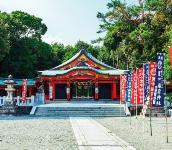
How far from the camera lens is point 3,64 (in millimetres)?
61281

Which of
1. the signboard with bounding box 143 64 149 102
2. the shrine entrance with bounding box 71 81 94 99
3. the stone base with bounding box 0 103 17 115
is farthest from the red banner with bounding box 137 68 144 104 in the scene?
the shrine entrance with bounding box 71 81 94 99

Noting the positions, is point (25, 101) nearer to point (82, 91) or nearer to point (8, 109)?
point (8, 109)

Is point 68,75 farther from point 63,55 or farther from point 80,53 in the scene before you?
point 63,55

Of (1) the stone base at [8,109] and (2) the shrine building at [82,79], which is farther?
(2) the shrine building at [82,79]

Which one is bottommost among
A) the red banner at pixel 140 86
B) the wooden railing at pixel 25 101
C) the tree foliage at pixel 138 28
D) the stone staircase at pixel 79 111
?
the stone staircase at pixel 79 111

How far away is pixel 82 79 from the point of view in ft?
164

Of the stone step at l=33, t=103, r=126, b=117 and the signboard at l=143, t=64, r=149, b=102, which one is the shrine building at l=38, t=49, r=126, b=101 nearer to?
the stone step at l=33, t=103, r=126, b=117

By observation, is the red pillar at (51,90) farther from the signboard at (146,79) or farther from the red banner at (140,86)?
the signboard at (146,79)

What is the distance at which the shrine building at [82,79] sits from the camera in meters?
49.5

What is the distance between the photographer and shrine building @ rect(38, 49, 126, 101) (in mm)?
49500

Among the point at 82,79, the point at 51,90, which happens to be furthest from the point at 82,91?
the point at 51,90

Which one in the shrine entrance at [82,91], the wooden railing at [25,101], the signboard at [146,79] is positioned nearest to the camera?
the signboard at [146,79]

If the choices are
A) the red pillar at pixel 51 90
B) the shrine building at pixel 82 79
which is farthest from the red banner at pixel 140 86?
the red pillar at pixel 51 90

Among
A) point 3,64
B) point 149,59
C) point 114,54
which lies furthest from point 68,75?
point 3,64
